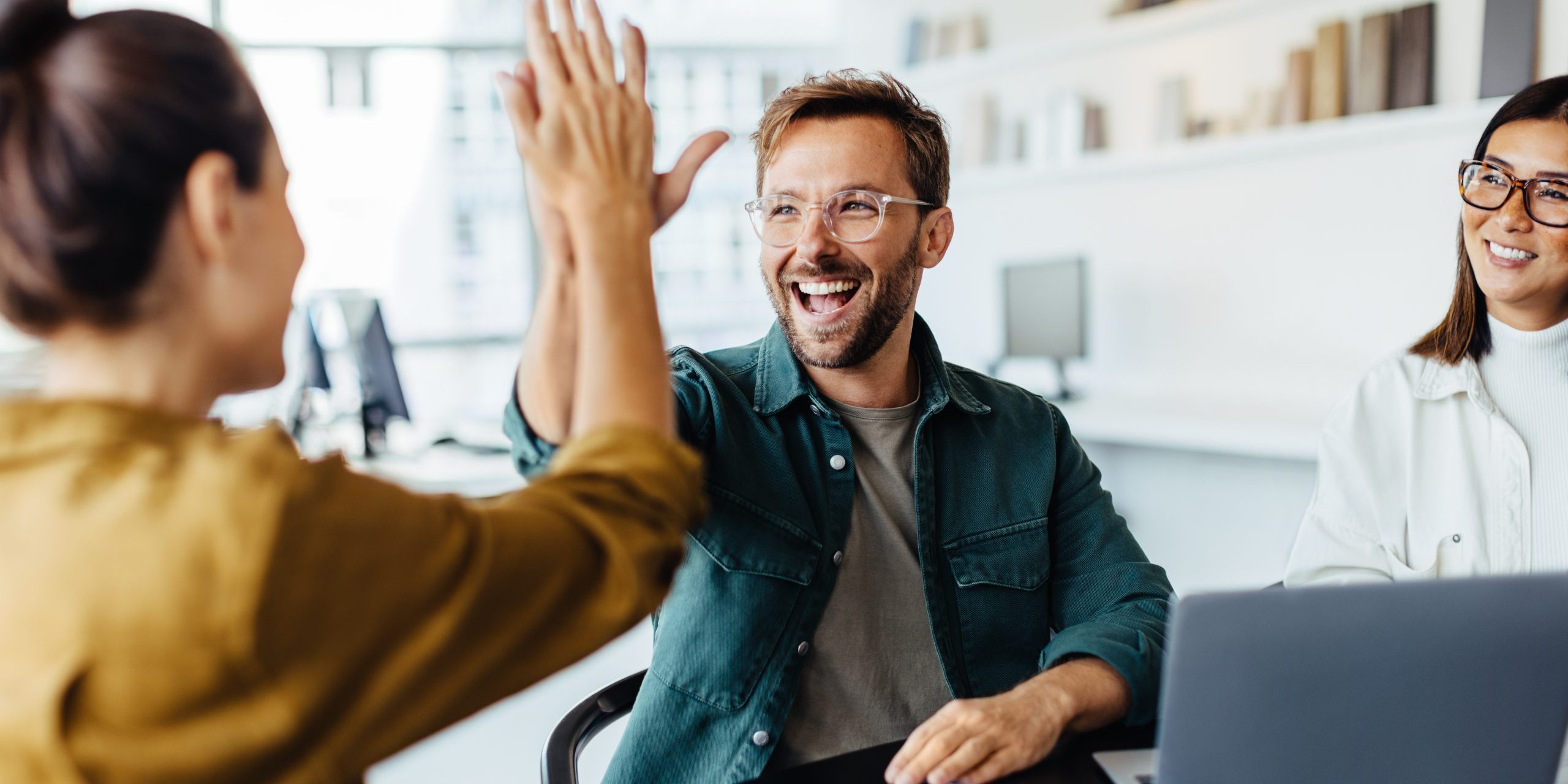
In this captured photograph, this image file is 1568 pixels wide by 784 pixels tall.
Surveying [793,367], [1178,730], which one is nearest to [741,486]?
[793,367]

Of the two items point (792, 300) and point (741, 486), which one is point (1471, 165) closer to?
point (792, 300)

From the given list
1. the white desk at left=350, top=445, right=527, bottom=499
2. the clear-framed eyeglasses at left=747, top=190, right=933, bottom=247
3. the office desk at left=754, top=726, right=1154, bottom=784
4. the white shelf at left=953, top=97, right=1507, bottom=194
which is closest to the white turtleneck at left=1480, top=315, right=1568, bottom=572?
the office desk at left=754, top=726, right=1154, bottom=784

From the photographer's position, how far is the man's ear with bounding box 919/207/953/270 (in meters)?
1.80

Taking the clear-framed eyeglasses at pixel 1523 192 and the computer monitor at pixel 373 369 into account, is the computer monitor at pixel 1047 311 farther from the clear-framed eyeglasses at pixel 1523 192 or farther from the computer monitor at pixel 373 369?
the clear-framed eyeglasses at pixel 1523 192

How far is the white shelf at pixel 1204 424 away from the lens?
3219mm

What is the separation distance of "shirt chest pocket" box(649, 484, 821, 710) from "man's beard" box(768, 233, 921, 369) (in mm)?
285

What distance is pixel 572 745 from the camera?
129 centimetres

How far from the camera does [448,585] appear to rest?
27.2 inches

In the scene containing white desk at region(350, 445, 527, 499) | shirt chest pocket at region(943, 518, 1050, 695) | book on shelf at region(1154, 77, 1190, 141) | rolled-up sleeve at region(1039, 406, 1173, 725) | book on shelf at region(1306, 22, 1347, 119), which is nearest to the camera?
rolled-up sleeve at region(1039, 406, 1173, 725)

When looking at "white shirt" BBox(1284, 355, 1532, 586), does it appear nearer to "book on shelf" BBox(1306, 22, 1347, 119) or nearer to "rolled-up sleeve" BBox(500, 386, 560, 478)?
"rolled-up sleeve" BBox(500, 386, 560, 478)

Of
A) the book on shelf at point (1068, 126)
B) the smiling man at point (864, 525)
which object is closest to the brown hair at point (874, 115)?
the smiling man at point (864, 525)

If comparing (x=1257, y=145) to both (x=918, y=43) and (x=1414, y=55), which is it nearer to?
(x=1414, y=55)

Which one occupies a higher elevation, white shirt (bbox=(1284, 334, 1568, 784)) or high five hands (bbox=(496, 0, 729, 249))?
high five hands (bbox=(496, 0, 729, 249))

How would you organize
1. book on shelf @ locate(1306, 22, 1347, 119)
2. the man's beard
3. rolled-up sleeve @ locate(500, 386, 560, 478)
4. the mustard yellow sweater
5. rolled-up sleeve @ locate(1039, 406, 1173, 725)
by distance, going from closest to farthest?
the mustard yellow sweater → rolled-up sleeve @ locate(500, 386, 560, 478) → rolled-up sleeve @ locate(1039, 406, 1173, 725) → the man's beard → book on shelf @ locate(1306, 22, 1347, 119)
